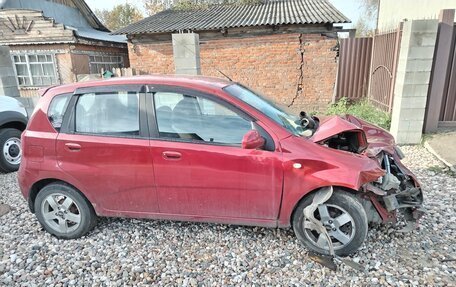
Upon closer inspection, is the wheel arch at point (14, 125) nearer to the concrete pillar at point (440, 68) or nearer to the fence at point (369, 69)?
the fence at point (369, 69)

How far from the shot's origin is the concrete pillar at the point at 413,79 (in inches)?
222

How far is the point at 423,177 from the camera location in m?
4.59

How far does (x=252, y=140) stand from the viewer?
2684 mm

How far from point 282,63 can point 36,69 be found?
1203cm

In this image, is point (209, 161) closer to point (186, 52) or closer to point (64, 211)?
point (64, 211)

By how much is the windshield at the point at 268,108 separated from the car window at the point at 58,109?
64.9 inches

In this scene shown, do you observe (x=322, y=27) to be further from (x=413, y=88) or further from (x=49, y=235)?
(x=49, y=235)

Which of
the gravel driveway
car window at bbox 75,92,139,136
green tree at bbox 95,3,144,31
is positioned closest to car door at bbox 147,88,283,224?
car window at bbox 75,92,139,136

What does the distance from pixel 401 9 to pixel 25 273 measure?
696 inches

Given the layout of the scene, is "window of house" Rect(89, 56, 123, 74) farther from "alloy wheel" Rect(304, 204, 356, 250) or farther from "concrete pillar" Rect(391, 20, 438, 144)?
"alloy wheel" Rect(304, 204, 356, 250)

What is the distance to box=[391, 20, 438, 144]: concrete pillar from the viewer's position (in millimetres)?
5633

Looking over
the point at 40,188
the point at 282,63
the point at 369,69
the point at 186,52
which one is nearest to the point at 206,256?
the point at 40,188

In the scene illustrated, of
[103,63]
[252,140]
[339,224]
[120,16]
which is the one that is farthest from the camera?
[120,16]

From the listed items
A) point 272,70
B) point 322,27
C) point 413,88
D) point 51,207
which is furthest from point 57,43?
point 413,88
